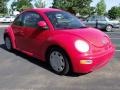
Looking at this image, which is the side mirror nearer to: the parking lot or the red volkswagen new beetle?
the red volkswagen new beetle

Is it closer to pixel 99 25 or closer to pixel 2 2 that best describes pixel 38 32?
pixel 99 25

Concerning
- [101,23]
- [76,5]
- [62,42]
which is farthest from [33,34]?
[76,5]

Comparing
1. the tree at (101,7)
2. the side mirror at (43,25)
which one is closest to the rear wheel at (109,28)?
the side mirror at (43,25)

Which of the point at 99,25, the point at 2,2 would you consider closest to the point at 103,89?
the point at 99,25

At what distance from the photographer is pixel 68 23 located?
282 inches

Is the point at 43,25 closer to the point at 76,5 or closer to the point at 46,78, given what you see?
the point at 46,78

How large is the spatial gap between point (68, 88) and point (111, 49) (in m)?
1.85

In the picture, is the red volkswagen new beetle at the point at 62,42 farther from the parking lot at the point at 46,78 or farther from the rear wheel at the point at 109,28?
the rear wheel at the point at 109,28

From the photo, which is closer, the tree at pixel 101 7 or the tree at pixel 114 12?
the tree at pixel 114 12

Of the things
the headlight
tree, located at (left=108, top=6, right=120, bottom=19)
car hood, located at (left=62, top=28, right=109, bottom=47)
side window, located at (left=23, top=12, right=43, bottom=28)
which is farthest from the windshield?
tree, located at (left=108, top=6, right=120, bottom=19)

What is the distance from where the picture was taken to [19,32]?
8086mm

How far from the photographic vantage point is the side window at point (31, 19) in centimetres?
734

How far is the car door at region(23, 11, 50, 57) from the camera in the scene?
698cm

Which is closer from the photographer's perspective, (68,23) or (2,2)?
(68,23)
